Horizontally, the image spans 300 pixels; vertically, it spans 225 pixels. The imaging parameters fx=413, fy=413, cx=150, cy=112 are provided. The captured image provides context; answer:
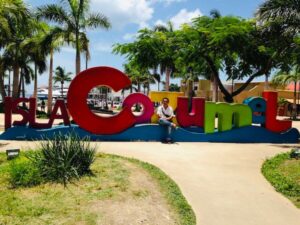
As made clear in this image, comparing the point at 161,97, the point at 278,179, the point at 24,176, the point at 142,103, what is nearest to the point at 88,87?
the point at 142,103

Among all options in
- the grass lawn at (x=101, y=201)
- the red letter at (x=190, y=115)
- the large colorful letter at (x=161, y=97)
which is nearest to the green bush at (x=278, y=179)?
the grass lawn at (x=101, y=201)

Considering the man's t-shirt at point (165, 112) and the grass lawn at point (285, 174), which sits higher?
the man's t-shirt at point (165, 112)

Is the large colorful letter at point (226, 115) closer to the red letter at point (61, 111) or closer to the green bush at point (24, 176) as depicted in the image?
the red letter at point (61, 111)

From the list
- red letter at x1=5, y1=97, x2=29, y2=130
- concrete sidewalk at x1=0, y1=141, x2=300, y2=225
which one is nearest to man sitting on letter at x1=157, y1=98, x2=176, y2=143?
concrete sidewalk at x1=0, y1=141, x2=300, y2=225

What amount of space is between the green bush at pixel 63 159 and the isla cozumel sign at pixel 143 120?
18.1ft

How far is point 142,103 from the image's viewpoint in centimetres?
1501

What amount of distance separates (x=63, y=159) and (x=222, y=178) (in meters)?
3.44

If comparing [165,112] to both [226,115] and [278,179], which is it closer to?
[226,115]

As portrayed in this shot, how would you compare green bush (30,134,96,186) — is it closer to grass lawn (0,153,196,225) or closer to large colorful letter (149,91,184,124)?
grass lawn (0,153,196,225)

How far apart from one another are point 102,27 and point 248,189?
19.2 m

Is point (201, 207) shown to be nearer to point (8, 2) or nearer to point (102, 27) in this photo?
point (8, 2)

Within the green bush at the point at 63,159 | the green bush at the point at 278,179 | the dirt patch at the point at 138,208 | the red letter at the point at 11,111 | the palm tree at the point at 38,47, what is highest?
the palm tree at the point at 38,47

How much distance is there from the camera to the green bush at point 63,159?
7.98 metres

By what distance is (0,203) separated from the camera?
6.53 metres
